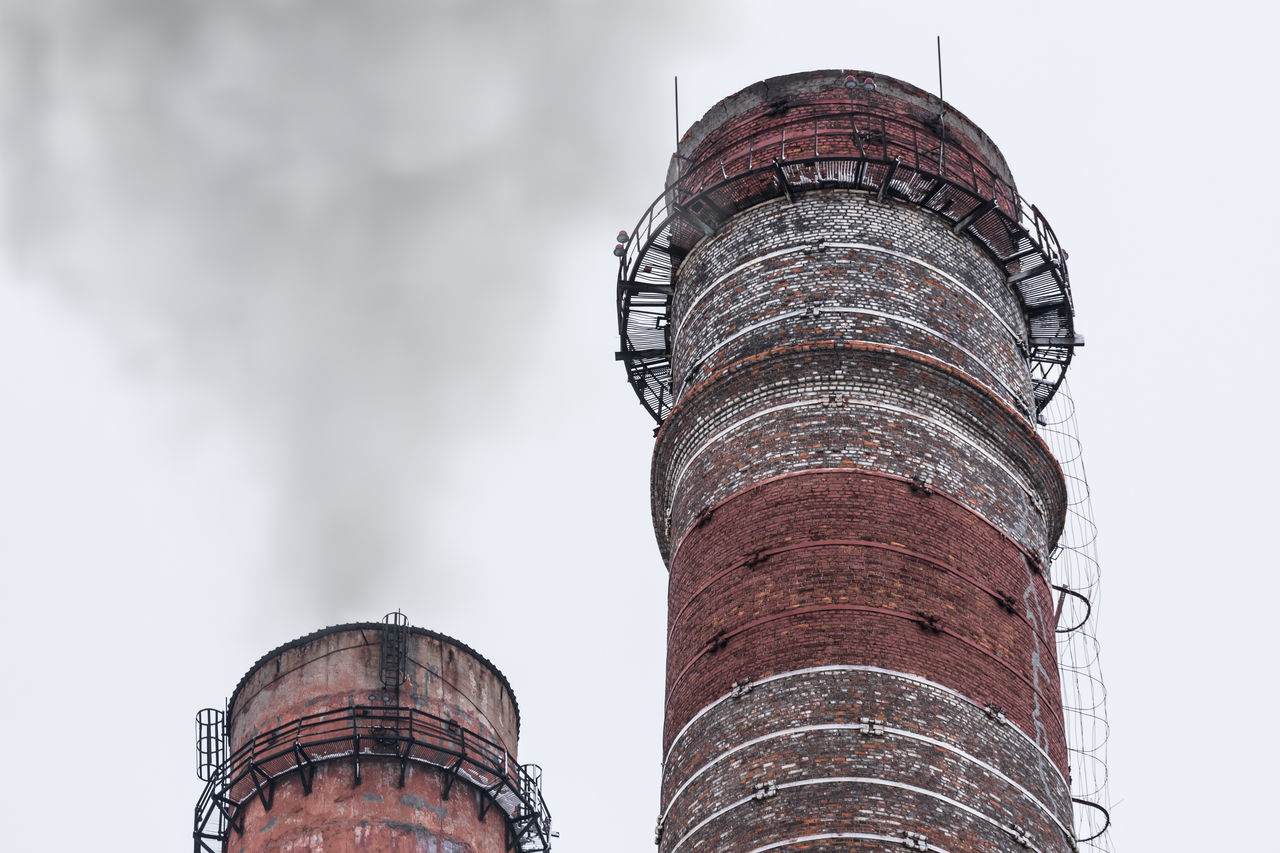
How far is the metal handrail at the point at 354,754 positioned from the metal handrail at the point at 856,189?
820 centimetres

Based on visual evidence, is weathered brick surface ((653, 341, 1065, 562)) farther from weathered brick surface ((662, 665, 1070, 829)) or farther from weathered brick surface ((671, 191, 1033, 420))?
weathered brick surface ((662, 665, 1070, 829))

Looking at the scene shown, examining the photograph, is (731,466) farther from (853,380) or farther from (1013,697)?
(1013,697)

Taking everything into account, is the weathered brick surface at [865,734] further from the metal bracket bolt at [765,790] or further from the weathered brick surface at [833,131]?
the weathered brick surface at [833,131]

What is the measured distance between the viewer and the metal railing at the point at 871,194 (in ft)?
138

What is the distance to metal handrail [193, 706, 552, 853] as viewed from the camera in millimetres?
44094

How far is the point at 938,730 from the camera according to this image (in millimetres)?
34594

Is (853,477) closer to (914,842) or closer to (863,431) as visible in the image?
(863,431)

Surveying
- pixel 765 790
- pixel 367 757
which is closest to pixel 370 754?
pixel 367 757

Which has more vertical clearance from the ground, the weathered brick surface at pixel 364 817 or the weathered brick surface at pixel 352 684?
the weathered brick surface at pixel 352 684

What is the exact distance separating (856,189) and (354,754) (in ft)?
49.6

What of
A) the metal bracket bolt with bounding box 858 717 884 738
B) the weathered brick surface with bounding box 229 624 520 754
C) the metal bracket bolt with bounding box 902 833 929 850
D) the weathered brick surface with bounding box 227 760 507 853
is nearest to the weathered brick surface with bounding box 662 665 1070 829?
the metal bracket bolt with bounding box 858 717 884 738

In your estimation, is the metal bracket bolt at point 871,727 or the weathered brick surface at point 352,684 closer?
the metal bracket bolt at point 871,727

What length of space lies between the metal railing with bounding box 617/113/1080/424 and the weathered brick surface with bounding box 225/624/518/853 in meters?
8.47

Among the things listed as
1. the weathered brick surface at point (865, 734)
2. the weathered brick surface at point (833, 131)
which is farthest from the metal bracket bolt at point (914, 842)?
the weathered brick surface at point (833, 131)
